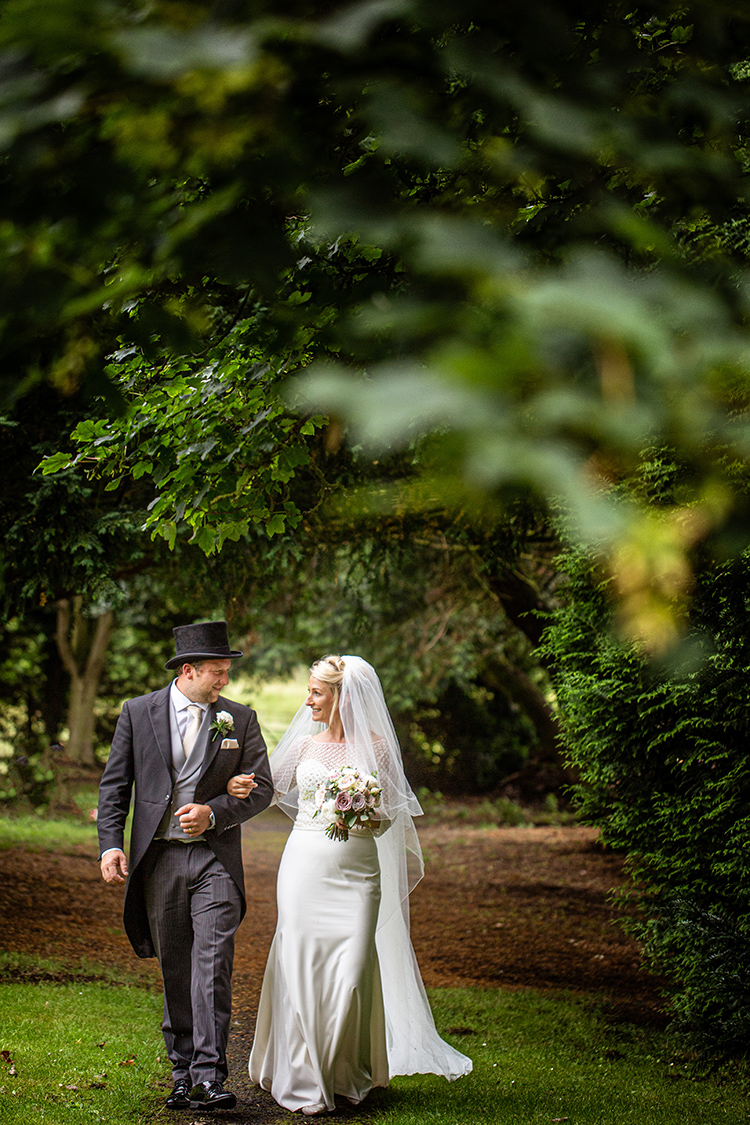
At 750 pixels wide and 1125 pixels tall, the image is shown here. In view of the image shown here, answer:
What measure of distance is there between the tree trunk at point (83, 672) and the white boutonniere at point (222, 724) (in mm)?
13638

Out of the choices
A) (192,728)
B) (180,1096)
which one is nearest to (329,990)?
(180,1096)

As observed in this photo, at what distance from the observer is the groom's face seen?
552 centimetres

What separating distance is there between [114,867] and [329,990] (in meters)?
1.32

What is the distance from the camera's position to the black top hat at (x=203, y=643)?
545cm

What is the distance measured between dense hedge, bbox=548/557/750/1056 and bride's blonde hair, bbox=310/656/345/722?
195 centimetres

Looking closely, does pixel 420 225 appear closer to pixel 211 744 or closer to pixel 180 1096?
pixel 211 744

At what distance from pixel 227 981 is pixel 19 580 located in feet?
14.6

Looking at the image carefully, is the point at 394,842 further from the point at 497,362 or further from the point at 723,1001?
the point at 497,362

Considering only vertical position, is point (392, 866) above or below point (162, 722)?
below

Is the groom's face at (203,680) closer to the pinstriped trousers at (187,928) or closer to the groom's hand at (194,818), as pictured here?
the groom's hand at (194,818)

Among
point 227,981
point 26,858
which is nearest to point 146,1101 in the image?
point 227,981

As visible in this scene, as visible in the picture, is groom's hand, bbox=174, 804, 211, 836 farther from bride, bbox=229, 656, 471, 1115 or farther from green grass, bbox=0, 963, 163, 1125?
green grass, bbox=0, 963, 163, 1125

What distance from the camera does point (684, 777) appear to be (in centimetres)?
653

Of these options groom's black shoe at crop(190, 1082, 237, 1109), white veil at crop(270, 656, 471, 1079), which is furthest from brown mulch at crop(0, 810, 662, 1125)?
white veil at crop(270, 656, 471, 1079)
